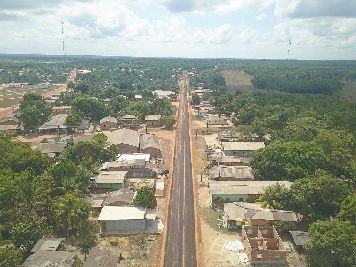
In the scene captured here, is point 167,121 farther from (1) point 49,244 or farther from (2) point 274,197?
(1) point 49,244

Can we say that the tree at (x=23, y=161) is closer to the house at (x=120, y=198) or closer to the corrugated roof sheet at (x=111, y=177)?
the corrugated roof sheet at (x=111, y=177)

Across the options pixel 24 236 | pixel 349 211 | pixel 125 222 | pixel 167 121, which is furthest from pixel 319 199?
pixel 167 121

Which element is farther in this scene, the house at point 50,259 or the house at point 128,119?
the house at point 128,119

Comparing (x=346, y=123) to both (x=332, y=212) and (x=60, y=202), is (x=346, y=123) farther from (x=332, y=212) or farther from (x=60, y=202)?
(x=60, y=202)

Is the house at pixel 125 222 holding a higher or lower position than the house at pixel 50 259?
lower

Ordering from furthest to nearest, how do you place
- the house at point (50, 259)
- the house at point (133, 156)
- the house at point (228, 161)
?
the house at point (228, 161) → the house at point (133, 156) → the house at point (50, 259)

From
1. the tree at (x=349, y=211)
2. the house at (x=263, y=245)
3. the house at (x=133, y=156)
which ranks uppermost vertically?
the tree at (x=349, y=211)

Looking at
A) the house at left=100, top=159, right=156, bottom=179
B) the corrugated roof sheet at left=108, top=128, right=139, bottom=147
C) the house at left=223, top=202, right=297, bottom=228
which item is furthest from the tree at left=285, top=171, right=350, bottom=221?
the corrugated roof sheet at left=108, top=128, right=139, bottom=147

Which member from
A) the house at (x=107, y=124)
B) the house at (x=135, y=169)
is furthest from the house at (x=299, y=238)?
the house at (x=107, y=124)

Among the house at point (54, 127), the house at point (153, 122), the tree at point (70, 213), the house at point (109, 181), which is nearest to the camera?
the tree at point (70, 213)
